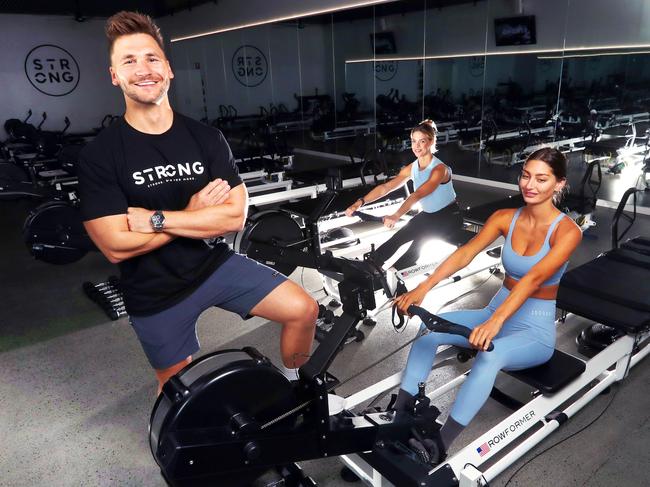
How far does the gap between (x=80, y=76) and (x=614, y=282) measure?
1006cm

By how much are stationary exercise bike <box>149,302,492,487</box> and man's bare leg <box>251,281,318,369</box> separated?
7.1 inches

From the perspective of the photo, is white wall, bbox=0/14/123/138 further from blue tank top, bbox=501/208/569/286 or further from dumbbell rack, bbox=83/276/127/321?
blue tank top, bbox=501/208/569/286

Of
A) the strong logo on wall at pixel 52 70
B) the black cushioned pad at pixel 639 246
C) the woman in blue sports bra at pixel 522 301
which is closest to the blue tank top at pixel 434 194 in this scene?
the black cushioned pad at pixel 639 246

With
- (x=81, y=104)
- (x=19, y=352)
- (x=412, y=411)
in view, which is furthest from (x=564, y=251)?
(x=81, y=104)

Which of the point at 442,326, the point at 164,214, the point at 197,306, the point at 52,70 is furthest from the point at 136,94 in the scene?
the point at 52,70

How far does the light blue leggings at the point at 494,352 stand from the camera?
1604 mm

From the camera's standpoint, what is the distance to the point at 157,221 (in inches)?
53.7

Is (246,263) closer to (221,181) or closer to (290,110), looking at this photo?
(221,181)

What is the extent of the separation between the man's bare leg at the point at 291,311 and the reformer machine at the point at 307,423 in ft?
0.46

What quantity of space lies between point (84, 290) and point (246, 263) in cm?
230

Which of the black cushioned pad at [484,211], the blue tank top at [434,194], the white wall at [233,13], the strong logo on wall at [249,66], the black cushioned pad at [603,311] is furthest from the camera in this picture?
the strong logo on wall at [249,66]

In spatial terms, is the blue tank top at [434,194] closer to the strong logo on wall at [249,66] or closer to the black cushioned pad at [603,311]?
the black cushioned pad at [603,311]

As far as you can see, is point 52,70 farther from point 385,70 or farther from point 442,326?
point 442,326

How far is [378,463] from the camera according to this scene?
5.01 feet
